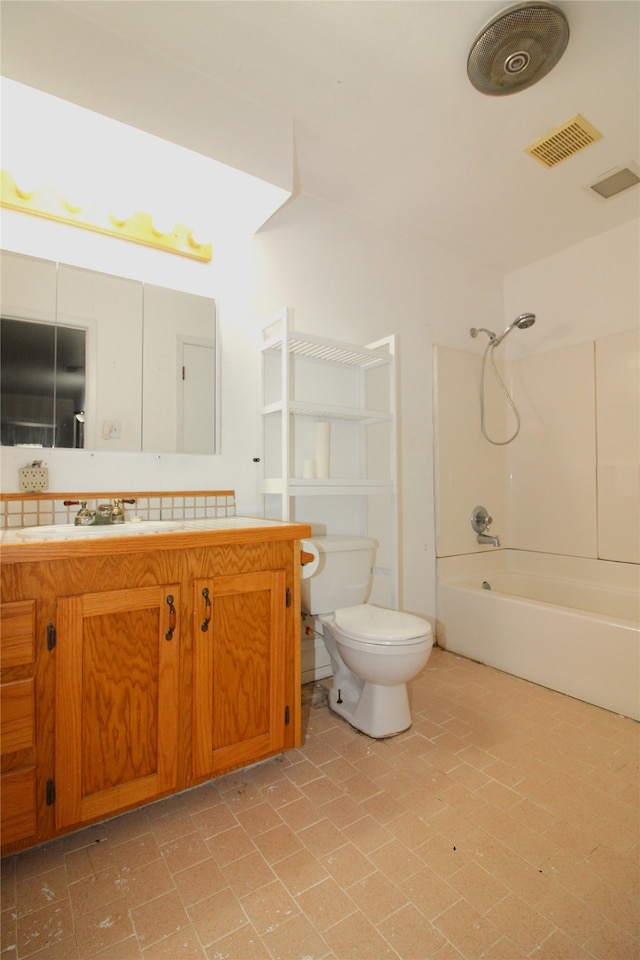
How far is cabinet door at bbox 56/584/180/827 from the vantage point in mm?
1105

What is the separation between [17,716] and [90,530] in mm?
509

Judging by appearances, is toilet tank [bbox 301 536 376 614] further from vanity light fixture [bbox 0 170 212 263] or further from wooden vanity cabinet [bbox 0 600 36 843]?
vanity light fixture [bbox 0 170 212 263]

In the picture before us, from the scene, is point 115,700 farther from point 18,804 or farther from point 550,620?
point 550,620

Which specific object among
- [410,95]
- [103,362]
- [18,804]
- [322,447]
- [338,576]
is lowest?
[18,804]

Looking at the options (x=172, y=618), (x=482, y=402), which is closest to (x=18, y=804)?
(x=172, y=618)

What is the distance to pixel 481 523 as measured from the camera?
9.29 feet

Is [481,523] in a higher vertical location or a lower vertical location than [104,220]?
lower

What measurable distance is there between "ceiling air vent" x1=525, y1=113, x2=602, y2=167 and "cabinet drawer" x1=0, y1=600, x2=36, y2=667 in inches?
99.6

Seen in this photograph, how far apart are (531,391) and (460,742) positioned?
2221 mm

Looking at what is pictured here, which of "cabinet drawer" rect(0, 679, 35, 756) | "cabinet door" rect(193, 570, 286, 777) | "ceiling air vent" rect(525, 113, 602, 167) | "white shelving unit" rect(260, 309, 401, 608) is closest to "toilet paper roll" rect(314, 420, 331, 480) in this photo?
"white shelving unit" rect(260, 309, 401, 608)

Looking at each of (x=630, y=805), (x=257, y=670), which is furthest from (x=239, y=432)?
(x=630, y=805)

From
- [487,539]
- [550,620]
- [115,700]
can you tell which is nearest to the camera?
[115,700]

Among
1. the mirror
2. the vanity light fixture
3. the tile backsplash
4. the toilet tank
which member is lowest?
the toilet tank

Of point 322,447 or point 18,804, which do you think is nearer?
point 18,804
